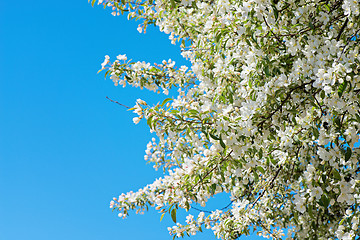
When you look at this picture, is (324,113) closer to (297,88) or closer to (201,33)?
(297,88)

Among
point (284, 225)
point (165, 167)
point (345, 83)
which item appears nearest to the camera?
point (345, 83)

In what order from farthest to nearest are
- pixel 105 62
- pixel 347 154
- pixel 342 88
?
1. pixel 105 62
2. pixel 347 154
3. pixel 342 88

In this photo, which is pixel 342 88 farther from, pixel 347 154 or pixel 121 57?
pixel 121 57

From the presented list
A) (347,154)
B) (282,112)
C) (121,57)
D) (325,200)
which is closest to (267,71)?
(282,112)

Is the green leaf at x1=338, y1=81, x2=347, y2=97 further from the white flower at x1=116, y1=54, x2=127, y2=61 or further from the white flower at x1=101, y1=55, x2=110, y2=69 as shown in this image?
the white flower at x1=101, y1=55, x2=110, y2=69

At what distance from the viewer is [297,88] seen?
10.5 feet

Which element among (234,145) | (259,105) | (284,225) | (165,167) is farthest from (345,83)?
(165,167)

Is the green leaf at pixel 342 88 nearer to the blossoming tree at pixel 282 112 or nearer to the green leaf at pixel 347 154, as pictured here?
the blossoming tree at pixel 282 112

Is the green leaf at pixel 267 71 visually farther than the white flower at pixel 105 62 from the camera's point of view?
No

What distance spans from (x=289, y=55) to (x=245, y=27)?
657 millimetres

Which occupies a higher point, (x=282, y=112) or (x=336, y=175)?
(x=282, y=112)

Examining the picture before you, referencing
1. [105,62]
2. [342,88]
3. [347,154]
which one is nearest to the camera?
[342,88]

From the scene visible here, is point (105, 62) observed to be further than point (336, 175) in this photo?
Yes

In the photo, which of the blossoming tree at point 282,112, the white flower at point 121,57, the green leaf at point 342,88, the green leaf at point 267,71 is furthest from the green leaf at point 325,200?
the white flower at point 121,57
